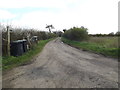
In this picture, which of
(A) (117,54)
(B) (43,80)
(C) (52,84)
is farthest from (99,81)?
(A) (117,54)

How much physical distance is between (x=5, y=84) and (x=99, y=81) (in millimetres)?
3599

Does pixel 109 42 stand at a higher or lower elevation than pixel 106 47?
higher

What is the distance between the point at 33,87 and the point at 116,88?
2797 millimetres

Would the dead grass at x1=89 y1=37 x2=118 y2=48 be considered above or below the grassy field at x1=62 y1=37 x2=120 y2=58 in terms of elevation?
above

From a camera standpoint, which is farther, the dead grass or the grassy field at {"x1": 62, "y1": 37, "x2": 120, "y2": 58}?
the dead grass

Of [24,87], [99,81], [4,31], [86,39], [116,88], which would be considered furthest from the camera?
[86,39]

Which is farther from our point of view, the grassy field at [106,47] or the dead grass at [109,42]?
the dead grass at [109,42]

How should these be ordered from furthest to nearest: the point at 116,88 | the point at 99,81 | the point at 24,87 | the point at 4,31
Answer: the point at 4,31 → the point at 99,81 → the point at 24,87 → the point at 116,88

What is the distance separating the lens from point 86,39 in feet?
109

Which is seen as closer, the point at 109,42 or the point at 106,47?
the point at 106,47

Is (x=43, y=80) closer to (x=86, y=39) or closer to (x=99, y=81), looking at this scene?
(x=99, y=81)

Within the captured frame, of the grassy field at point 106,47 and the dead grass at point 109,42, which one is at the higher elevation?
the dead grass at point 109,42

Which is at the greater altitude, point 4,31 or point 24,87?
point 4,31

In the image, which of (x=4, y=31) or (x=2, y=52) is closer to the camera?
(x=2, y=52)
